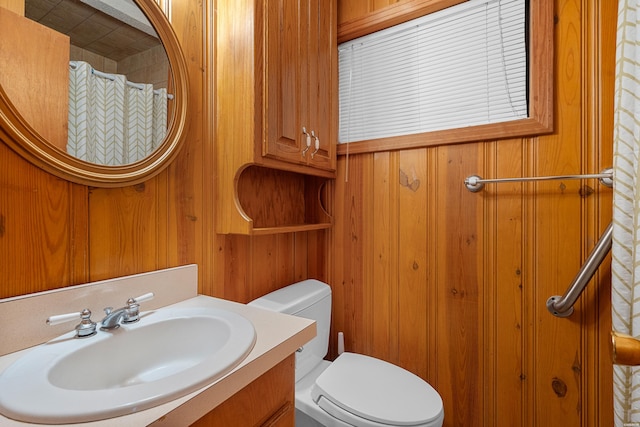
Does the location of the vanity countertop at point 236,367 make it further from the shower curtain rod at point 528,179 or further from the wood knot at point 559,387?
the wood knot at point 559,387

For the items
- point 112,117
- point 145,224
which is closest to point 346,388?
point 145,224

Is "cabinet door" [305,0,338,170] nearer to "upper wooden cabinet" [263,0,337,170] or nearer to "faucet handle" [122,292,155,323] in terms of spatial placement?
"upper wooden cabinet" [263,0,337,170]

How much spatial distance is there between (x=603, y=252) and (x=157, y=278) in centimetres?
142

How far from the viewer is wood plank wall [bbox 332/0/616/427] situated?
3.29 ft

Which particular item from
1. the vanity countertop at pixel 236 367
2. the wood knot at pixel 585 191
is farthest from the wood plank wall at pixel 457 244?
the vanity countertop at pixel 236 367

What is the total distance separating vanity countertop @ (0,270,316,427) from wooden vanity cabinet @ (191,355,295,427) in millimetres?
37

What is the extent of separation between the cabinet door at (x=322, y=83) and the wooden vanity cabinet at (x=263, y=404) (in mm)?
839

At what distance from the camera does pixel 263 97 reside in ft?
3.26

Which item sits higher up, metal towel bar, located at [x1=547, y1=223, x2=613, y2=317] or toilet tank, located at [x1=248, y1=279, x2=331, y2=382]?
metal towel bar, located at [x1=547, y1=223, x2=613, y2=317]

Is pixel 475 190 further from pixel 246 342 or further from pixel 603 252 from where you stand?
pixel 246 342

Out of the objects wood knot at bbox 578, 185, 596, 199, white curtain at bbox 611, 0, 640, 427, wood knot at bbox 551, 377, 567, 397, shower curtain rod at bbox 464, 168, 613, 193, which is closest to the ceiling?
shower curtain rod at bbox 464, 168, 613, 193

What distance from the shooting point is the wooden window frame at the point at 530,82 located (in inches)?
41.3

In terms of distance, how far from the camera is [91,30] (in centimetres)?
77

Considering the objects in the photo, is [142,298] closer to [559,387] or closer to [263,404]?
[263,404]
